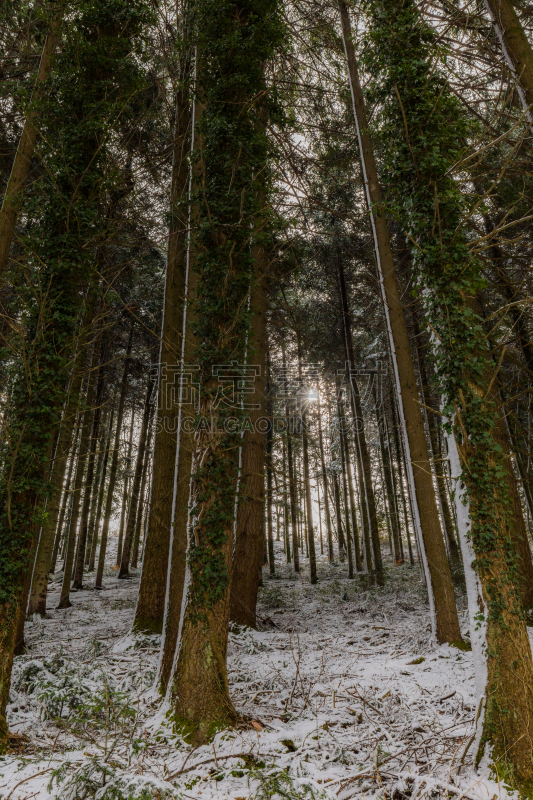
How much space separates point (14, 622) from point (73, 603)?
740 centimetres

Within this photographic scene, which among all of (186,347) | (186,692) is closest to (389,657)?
(186,692)

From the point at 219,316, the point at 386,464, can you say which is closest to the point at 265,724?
the point at 219,316

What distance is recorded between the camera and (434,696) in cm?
401

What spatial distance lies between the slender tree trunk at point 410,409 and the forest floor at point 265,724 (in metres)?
0.60

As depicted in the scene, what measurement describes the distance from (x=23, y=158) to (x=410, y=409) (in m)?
6.52

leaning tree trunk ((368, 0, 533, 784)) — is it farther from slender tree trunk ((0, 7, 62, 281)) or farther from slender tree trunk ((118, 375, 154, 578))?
slender tree trunk ((118, 375, 154, 578))

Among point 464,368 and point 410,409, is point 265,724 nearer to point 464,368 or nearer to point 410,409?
point 464,368

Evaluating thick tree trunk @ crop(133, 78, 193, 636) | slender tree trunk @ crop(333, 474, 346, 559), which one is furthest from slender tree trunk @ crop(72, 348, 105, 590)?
slender tree trunk @ crop(333, 474, 346, 559)

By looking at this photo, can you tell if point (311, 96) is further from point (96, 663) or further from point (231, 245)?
point (96, 663)

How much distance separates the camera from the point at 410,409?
626cm

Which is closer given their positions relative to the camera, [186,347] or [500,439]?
[186,347]

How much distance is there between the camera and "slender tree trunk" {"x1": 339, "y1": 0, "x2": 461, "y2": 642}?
5633 mm

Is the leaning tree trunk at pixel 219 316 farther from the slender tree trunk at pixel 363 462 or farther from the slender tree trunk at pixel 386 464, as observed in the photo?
the slender tree trunk at pixel 386 464

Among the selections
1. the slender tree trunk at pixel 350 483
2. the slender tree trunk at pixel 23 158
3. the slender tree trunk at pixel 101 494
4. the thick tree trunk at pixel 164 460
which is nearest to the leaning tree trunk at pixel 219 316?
the thick tree trunk at pixel 164 460
